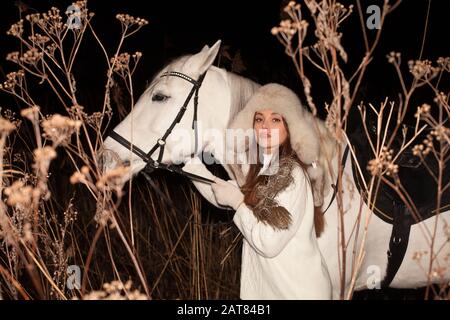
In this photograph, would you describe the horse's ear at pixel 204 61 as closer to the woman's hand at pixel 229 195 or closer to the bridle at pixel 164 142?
the bridle at pixel 164 142

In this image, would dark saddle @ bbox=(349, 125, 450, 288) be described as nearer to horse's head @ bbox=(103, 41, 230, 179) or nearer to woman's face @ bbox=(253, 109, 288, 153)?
woman's face @ bbox=(253, 109, 288, 153)

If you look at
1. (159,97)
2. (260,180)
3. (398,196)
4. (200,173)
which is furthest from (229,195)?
(398,196)

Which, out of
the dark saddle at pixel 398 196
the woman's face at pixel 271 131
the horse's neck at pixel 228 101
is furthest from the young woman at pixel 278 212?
the dark saddle at pixel 398 196

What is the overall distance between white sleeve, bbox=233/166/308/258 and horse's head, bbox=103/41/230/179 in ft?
2.07

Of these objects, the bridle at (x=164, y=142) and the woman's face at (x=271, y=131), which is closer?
the woman's face at (x=271, y=131)

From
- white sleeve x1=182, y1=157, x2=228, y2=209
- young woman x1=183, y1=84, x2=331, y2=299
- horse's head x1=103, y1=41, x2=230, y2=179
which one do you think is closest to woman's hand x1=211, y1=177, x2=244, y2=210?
young woman x1=183, y1=84, x2=331, y2=299

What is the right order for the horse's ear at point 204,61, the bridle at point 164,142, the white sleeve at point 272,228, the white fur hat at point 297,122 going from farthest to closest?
the horse's ear at point 204,61 < the bridle at point 164,142 < the white fur hat at point 297,122 < the white sleeve at point 272,228

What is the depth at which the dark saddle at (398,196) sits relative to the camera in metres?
2.39

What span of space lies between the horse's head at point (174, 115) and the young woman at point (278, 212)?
0.34m

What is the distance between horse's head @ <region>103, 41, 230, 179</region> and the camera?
234 centimetres

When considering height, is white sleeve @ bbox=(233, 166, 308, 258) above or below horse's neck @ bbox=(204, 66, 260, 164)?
below

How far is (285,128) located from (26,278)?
314 cm

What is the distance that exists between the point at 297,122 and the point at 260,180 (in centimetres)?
35
